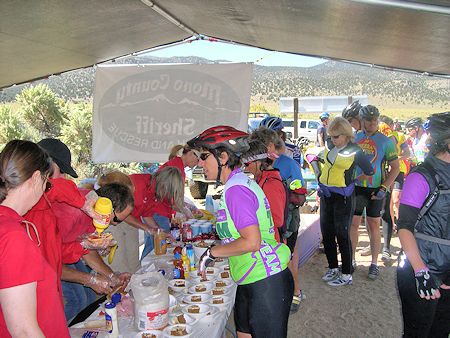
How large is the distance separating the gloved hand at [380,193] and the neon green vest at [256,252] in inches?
112

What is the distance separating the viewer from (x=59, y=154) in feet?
9.05

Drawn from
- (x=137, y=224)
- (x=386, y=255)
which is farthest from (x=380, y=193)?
(x=137, y=224)

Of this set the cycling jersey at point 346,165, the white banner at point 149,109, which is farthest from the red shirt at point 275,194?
the white banner at point 149,109

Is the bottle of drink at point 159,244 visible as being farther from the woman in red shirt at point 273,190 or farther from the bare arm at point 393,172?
the bare arm at point 393,172

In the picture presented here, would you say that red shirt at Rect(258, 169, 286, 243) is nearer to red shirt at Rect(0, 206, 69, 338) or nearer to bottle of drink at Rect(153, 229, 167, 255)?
bottle of drink at Rect(153, 229, 167, 255)

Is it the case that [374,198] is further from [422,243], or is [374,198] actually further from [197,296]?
[197,296]

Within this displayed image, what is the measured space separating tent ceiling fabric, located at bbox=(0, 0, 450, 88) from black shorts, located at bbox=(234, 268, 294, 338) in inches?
72.8

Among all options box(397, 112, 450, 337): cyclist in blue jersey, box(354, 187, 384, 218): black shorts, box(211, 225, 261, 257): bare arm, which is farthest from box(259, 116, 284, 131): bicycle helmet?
box(211, 225, 261, 257): bare arm

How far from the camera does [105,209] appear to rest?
6.97ft

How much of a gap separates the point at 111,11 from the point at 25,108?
53.0ft

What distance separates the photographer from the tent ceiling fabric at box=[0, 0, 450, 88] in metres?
3.16

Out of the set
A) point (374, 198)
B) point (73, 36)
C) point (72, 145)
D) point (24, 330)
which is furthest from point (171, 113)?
point (72, 145)

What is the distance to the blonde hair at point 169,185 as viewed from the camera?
3588mm

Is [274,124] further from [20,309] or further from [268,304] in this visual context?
[20,309]
